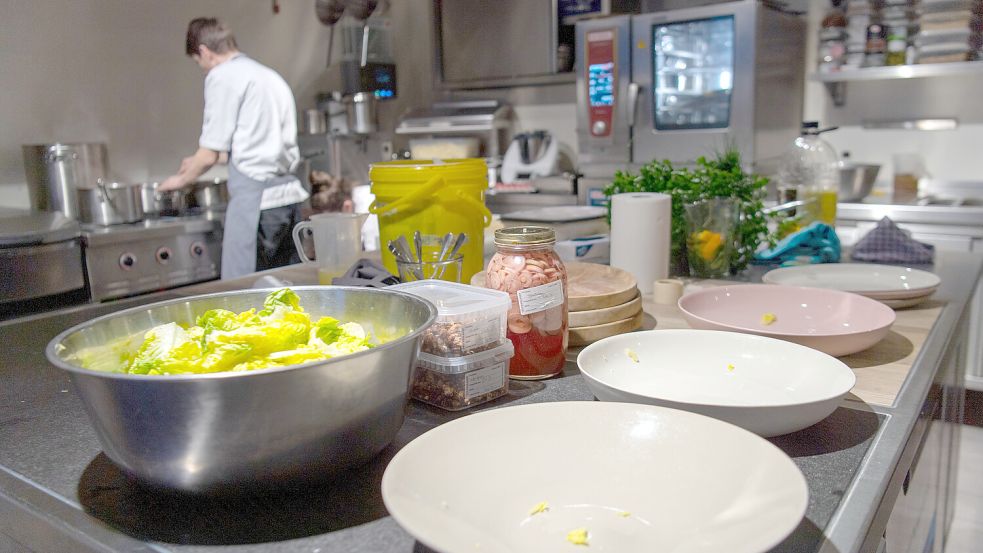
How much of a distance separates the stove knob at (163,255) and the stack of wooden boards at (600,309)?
7.94 feet

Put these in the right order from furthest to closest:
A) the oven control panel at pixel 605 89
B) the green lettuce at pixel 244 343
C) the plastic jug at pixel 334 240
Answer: the oven control panel at pixel 605 89
the plastic jug at pixel 334 240
the green lettuce at pixel 244 343

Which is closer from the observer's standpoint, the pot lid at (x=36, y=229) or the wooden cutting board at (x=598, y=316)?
the wooden cutting board at (x=598, y=316)

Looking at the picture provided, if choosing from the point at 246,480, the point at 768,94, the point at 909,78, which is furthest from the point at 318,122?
the point at 246,480

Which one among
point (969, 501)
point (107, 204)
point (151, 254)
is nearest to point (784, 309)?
point (969, 501)

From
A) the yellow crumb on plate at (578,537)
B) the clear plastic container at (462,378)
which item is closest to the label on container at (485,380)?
the clear plastic container at (462,378)

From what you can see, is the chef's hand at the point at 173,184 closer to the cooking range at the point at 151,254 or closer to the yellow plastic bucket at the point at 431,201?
the cooking range at the point at 151,254

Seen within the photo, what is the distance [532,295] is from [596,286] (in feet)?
0.81

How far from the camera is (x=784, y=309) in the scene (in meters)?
1.19

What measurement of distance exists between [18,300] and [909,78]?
12.3ft

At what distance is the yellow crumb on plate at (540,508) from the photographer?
60cm

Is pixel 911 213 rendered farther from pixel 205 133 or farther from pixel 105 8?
pixel 105 8

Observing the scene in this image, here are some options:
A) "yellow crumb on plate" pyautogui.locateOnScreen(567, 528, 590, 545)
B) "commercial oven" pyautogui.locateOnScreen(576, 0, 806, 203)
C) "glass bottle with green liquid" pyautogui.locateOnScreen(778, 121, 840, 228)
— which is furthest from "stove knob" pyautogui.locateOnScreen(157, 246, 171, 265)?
"yellow crumb on plate" pyautogui.locateOnScreen(567, 528, 590, 545)

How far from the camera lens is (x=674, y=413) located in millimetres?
682

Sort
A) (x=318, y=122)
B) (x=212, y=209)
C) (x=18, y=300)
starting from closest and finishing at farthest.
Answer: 1. (x=18, y=300)
2. (x=212, y=209)
3. (x=318, y=122)
